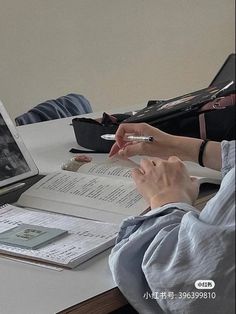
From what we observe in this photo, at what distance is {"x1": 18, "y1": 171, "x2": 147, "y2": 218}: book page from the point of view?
1.09 metres

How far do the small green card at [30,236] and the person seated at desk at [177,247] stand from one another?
0.13 m

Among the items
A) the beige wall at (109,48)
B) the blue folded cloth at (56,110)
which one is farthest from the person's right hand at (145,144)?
the beige wall at (109,48)

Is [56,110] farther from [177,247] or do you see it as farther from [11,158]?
[177,247]

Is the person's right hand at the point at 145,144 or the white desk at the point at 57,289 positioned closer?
the white desk at the point at 57,289

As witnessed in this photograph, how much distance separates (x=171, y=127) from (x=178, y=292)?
0.73 m

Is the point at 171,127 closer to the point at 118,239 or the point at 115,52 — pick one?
the point at 118,239

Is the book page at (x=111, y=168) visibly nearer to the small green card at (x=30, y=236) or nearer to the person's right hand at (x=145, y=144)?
the person's right hand at (x=145, y=144)

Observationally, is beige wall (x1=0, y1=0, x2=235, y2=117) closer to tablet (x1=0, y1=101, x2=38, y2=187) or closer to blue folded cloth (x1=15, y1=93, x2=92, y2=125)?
blue folded cloth (x1=15, y1=93, x2=92, y2=125)

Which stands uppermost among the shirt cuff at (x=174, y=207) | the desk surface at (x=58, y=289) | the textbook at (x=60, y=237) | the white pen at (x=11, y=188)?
the shirt cuff at (x=174, y=207)

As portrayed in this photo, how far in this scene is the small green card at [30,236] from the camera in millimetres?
953

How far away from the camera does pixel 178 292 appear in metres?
0.76

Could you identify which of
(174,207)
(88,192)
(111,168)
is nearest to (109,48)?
(111,168)

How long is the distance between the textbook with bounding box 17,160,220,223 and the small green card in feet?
0.35

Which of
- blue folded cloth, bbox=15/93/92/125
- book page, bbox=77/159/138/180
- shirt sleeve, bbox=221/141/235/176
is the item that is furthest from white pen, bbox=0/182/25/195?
blue folded cloth, bbox=15/93/92/125
